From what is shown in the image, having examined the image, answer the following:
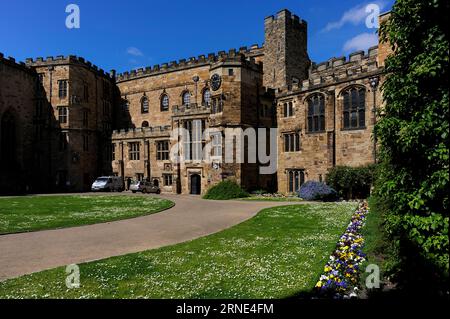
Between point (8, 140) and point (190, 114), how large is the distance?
22.5 m

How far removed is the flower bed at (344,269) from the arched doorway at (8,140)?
39.6m

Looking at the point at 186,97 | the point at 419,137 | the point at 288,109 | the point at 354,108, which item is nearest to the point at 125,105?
the point at 186,97

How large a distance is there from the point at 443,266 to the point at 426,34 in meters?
4.41

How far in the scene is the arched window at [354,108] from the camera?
25.3 m

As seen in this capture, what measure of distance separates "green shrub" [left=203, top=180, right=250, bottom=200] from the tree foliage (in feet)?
66.4

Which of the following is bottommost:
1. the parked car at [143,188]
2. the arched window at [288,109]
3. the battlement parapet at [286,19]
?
the parked car at [143,188]

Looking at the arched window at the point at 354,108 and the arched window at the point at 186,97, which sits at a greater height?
the arched window at the point at 186,97

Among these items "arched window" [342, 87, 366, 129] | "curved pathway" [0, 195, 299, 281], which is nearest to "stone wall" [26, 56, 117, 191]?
"curved pathway" [0, 195, 299, 281]

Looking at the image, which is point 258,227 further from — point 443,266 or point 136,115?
point 136,115

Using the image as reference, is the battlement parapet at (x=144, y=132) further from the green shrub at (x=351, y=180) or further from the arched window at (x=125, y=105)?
the green shrub at (x=351, y=180)

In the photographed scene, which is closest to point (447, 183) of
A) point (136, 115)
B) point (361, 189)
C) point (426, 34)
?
point (426, 34)

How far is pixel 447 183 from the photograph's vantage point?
5.38 meters

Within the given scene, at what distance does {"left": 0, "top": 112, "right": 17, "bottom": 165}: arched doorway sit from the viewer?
36438mm

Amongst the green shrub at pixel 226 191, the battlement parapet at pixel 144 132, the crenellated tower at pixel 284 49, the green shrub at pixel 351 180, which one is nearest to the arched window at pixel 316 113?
the green shrub at pixel 351 180
